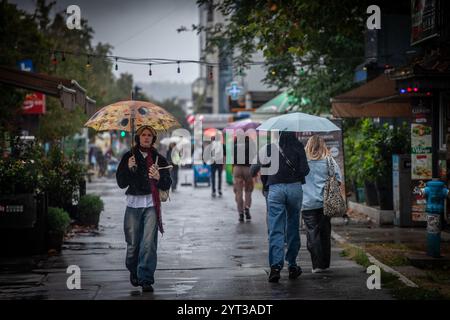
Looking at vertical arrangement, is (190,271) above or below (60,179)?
below

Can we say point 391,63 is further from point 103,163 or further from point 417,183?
point 103,163

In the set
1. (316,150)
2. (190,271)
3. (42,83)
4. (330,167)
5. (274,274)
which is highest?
(42,83)

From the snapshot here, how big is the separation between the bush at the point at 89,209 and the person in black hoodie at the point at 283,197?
721 cm

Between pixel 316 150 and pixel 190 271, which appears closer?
pixel 316 150

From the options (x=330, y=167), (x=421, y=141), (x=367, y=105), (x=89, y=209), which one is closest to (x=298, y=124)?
(x=330, y=167)

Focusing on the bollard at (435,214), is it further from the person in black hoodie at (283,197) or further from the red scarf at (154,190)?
the red scarf at (154,190)

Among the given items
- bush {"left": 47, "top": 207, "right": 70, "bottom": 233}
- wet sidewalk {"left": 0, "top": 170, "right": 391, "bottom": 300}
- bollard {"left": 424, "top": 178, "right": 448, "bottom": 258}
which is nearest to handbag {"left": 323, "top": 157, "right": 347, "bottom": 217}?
wet sidewalk {"left": 0, "top": 170, "right": 391, "bottom": 300}

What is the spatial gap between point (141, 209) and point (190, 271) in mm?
2032

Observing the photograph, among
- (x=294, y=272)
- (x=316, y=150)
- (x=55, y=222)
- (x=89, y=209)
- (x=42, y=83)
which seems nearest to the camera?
(x=294, y=272)

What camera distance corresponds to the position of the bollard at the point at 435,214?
1198 centimetres

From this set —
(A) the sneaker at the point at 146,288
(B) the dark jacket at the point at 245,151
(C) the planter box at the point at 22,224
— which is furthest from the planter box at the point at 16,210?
(B) the dark jacket at the point at 245,151

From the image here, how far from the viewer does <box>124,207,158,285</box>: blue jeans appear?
9914 mm

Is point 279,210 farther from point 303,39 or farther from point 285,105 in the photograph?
point 285,105

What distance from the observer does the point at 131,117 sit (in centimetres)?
1044
